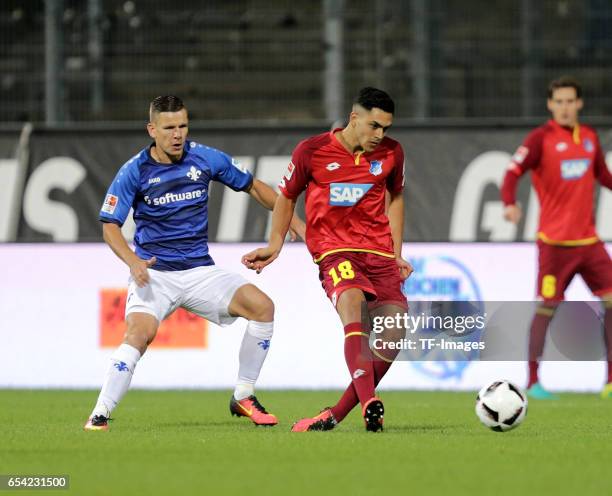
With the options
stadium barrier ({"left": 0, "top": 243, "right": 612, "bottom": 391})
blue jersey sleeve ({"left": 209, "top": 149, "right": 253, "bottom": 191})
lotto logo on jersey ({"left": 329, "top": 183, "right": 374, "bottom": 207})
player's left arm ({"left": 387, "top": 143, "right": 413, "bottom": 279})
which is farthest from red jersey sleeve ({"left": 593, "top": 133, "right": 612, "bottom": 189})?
lotto logo on jersey ({"left": 329, "top": 183, "right": 374, "bottom": 207})

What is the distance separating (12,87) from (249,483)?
9.74 metres

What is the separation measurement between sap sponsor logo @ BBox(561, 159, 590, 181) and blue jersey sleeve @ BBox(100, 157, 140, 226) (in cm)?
396

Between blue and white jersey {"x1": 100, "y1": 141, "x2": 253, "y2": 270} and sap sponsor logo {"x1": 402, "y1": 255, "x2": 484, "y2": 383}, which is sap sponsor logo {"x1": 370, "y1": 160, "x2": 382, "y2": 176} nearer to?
blue and white jersey {"x1": 100, "y1": 141, "x2": 253, "y2": 270}

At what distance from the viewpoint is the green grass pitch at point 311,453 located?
5.24 metres

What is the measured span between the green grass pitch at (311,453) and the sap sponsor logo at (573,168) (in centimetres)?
198

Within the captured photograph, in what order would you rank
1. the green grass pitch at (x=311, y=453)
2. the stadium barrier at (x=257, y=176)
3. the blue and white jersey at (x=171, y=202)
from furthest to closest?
the stadium barrier at (x=257, y=176), the blue and white jersey at (x=171, y=202), the green grass pitch at (x=311, y=453)

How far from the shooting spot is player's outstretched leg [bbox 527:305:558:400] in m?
10.5

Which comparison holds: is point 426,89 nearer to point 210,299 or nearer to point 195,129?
point 195,129

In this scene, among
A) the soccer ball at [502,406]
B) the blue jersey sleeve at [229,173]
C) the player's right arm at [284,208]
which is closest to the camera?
the soccer ball at [502,406]

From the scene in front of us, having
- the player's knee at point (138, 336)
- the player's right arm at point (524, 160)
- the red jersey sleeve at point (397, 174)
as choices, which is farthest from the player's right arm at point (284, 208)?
the player's right arm at point (524, 160)

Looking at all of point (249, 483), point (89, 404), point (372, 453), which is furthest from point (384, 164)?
point (89, 404)

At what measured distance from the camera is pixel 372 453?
6.26 m

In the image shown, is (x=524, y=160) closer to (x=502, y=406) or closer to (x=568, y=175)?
(x=568, y=175)

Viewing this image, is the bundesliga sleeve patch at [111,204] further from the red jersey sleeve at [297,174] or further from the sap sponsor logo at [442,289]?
the sap sponsor logo at [442,289]
